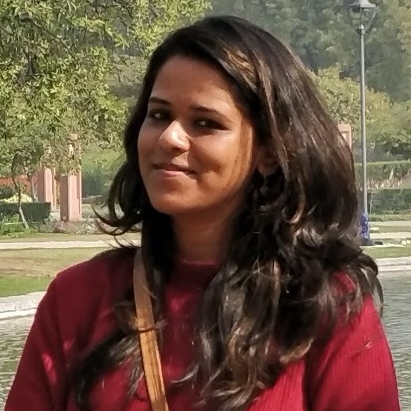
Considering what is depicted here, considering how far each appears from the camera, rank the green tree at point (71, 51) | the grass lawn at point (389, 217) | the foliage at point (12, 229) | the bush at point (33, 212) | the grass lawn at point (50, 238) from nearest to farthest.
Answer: the green tree at point (71, 51), the grass lawn at point (50, 238), the foliage at point (12, 229), the bush at point (33, 212), the grass lawn at point (389, 217)

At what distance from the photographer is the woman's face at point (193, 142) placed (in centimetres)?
220

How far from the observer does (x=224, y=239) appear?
232 centimetres

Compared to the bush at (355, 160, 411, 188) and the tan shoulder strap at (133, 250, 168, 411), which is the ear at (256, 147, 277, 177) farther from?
the bush at (355, 160, 411, 188)

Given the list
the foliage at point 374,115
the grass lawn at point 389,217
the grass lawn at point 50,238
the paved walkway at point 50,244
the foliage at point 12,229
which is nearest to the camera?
the paved walkway at point 50,244

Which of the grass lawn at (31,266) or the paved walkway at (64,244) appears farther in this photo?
the paved walkway at (64,244)

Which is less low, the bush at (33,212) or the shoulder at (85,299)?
the shoulder at (85,299)

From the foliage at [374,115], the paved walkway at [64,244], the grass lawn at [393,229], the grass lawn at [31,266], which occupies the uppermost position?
the foliage at [374,115]

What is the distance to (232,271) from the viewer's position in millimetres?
2293

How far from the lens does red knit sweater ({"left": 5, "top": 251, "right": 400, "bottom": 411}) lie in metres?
2.15

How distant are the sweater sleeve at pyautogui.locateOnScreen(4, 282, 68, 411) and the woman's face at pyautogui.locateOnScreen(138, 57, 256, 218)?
331 mm

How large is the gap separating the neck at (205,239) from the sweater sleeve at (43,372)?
0.29m

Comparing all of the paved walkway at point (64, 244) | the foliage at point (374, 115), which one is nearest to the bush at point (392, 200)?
the foliage at point (374, 115)

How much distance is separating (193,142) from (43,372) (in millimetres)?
544

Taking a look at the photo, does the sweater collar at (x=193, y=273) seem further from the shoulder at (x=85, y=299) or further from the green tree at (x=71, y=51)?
the green tree at (x=71, y=51)
